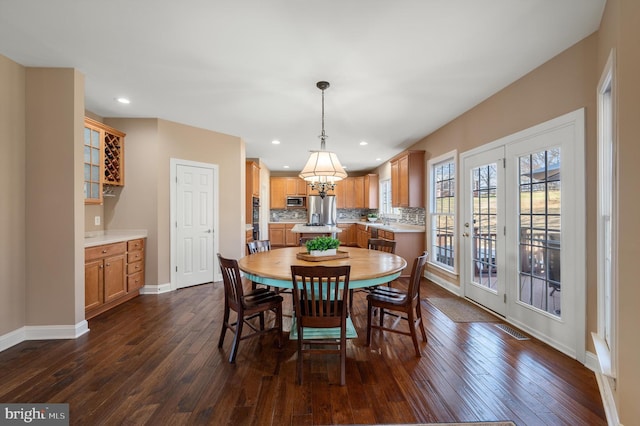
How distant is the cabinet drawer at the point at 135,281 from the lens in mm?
3572

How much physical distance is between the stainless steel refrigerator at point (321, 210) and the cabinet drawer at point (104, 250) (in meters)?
5.47

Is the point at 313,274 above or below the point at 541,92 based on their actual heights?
below

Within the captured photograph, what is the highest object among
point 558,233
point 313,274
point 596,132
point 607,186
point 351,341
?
point 596,132

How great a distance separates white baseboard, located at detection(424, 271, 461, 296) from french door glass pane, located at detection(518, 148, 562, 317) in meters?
1.11

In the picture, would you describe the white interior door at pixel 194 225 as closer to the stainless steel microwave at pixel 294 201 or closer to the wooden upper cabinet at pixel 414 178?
the wooden upper cabinet at pixel 414 178

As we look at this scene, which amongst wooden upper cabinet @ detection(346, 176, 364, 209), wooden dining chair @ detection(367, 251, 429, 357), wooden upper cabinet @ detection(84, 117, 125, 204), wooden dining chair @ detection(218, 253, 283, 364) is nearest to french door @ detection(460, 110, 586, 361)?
wooden dining chair @ detection(367, 251, 429, 357)

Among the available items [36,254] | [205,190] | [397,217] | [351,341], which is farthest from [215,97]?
[397,217]

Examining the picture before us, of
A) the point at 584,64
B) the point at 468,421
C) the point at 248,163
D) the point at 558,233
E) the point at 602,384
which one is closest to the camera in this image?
the point at 468,421

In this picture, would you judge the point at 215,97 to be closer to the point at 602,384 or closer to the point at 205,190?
the point at 205,190

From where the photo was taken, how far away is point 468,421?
1.54 metres

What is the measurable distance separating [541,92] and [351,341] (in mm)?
2875

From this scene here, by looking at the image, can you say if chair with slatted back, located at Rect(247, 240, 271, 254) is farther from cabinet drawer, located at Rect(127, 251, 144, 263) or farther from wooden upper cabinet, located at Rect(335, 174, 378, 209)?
wooden upper cabinet, located at Rect(335, 174, 378, 209)

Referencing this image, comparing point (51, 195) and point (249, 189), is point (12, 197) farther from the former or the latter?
point (249, 189)

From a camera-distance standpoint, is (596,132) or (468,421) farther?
(596,132)
